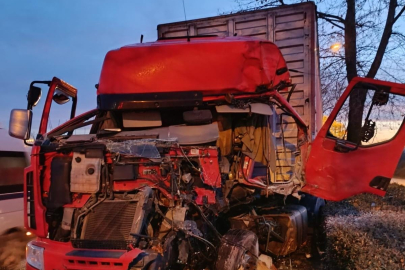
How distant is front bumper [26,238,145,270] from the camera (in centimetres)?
312

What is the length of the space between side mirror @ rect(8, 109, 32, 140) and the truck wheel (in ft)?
9.09

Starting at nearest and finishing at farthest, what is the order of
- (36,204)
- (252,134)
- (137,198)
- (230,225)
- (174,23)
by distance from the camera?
(137,198) → (36,204) → (252,134) → (230,225) → (174,23)

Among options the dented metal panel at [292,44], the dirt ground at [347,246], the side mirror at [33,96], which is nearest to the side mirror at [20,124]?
the side mirror at [33,96]

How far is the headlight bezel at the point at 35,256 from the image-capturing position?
358 centimetres

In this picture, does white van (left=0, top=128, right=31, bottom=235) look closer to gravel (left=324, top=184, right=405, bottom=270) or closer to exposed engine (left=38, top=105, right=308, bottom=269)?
exposed engine (left=38, top=105, right=308, bottom=269)

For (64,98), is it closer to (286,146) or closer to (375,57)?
(286,146)

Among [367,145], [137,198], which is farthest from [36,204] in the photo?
[367,145]

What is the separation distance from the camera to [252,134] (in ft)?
16.6

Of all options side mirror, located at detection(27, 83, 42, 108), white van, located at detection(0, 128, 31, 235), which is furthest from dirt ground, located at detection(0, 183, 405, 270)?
side mirror, located at detection(27, 83, 42, 108)

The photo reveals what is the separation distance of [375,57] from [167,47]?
7.18 metres

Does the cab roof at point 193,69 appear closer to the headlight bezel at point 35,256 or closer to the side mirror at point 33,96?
the side mirror at point 33,96

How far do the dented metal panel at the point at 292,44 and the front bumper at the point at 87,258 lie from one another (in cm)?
Answer: 338

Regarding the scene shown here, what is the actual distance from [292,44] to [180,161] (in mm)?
3923

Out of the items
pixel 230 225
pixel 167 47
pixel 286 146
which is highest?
pixel 167 47
